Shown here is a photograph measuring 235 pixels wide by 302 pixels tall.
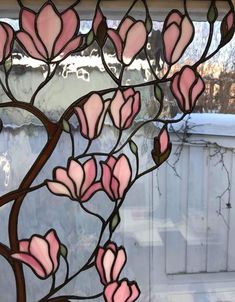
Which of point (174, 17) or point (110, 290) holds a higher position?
point (174, 17)

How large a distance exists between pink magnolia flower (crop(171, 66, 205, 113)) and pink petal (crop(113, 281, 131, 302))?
557mm

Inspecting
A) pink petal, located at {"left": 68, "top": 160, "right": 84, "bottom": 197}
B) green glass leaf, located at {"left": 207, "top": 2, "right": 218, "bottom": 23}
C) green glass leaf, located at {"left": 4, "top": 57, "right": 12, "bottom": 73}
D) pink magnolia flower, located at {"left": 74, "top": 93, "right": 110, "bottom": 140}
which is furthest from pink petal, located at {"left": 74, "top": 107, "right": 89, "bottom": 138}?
green glass leaf, located at {"left": 207, "top": 2, "right": 218, "bottom": 23}

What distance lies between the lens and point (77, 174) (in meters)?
1.26

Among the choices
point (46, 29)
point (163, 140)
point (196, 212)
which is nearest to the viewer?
point (46, 29)

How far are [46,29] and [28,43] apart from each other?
61 millimetres

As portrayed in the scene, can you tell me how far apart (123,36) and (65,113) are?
263mm

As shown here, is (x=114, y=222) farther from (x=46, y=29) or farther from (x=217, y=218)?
(x=46, y=29)

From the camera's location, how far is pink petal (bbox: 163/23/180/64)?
4.05ft

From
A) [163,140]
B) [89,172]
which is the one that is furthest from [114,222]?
[163,140]

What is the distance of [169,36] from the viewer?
124 centimetres

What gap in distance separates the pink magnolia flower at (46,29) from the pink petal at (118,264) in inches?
23.8

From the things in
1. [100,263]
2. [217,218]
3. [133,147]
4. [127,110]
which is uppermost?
[127,110]

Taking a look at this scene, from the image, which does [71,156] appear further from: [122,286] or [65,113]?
[122,286]

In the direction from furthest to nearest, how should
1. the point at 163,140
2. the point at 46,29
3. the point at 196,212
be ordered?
the point at 196,212
the point at 163,140
the point at 46,29
